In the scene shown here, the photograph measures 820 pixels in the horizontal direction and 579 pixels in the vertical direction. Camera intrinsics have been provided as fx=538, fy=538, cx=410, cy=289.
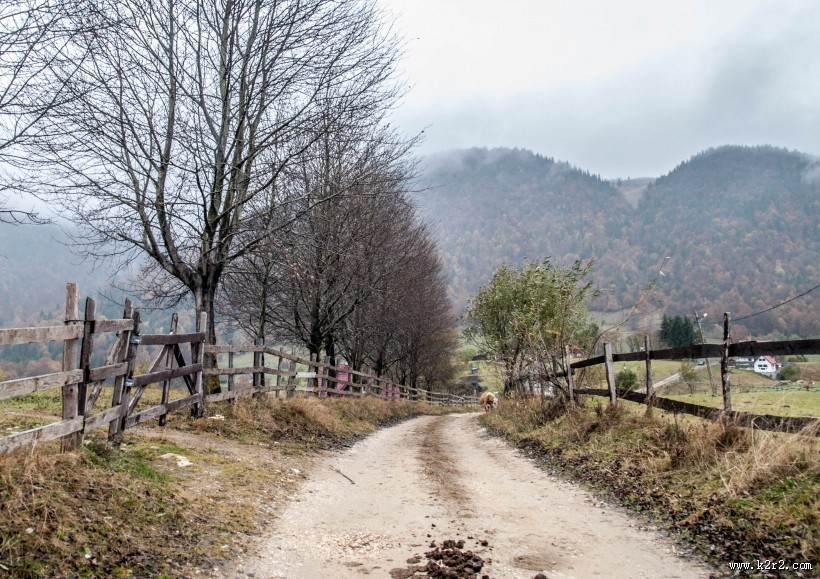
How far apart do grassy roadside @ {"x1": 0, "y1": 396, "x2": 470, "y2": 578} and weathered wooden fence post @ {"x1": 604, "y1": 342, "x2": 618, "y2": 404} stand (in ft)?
18.9

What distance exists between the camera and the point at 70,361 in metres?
5.52

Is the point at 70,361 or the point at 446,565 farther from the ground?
the point at 70,361

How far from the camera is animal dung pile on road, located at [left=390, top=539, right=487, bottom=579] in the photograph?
407 centimetres

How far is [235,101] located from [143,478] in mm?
8707

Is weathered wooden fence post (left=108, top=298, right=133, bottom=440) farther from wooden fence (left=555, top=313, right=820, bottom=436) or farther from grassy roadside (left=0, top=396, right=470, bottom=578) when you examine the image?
wooden fence (left=555, top=313, right=820, bottom=436)

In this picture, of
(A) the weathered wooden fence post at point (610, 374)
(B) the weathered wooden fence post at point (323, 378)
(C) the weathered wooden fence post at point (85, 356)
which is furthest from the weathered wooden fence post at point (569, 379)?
(C) the weathered wooden fence post at point (85, 356)

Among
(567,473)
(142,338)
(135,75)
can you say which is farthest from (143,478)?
(135,75)

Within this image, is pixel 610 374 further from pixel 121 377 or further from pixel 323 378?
pixel 323 378

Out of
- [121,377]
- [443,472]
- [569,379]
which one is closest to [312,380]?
[569,379]

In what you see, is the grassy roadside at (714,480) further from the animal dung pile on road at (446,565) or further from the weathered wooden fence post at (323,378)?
the weathered wooden fence post at (323,378)

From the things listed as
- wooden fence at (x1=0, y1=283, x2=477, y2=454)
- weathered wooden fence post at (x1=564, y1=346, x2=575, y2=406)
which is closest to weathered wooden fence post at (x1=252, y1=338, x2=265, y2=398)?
wooden fence at (x1=0, y1=283, x2=477, y2=454)

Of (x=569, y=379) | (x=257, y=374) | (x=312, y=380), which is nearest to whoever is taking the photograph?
(x=569, y=379)

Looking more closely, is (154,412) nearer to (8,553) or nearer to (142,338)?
(142,338)

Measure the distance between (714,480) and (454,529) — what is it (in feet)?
9.37
